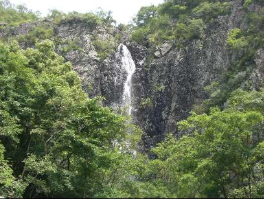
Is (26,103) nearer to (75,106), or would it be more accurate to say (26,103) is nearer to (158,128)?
(75,106)

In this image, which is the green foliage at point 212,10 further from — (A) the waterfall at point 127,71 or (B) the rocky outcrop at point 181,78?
(A) the waterfall at point 127,71

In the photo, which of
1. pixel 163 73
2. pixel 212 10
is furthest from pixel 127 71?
pixel 212 10

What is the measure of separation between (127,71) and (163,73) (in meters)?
3.24

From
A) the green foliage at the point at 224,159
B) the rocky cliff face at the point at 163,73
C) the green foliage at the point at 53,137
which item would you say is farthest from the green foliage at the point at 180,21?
the green foliage at the point at 53,137

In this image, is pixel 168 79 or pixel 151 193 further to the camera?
pixel 168 79

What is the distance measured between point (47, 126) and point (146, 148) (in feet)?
52.7

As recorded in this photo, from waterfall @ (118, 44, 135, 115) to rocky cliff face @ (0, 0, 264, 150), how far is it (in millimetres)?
319

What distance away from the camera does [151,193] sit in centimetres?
1327

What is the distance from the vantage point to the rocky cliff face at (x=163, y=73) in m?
26.8

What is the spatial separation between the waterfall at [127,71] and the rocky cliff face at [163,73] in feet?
1.05

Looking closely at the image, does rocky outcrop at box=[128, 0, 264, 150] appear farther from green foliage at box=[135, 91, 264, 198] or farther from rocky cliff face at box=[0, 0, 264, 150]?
green foliage at box=[135, 91, 264, 198]

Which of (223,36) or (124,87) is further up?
(223,36)

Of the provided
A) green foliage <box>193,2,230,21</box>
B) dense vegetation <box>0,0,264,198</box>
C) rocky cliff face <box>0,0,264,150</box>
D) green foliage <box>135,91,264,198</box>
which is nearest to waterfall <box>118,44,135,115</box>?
rocky cliff face <box>0,0,264,150</box>

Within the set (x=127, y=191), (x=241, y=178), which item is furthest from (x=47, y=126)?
(x=241, y=178)
